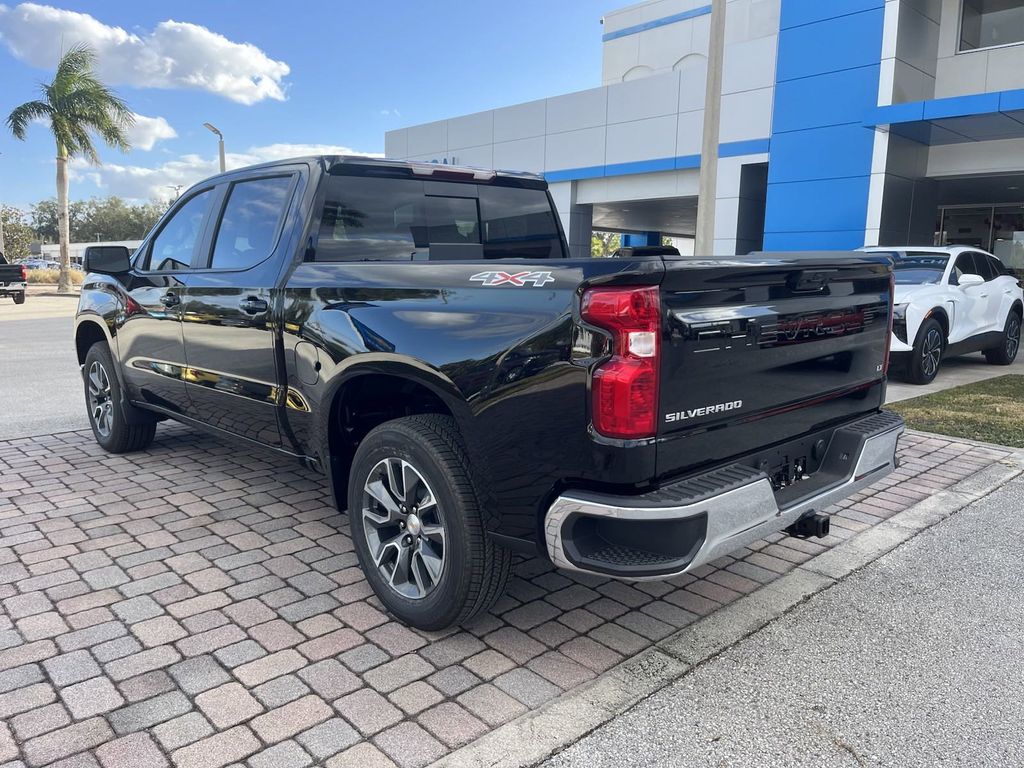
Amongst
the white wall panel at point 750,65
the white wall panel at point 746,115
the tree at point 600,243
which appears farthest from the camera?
the tree at point 600,243

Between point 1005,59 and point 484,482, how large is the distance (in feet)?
54.1

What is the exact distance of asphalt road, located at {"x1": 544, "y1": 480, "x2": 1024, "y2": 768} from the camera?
2408 mm

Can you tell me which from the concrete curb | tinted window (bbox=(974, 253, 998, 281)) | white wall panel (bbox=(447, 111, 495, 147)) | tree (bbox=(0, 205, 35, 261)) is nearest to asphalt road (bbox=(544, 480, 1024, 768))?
the concrete curb

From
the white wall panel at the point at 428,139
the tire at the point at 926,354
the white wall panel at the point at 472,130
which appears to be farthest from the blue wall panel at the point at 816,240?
the white wall panel at the point at 428,139

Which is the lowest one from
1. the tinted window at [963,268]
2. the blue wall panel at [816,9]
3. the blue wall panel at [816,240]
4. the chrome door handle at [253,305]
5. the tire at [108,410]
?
the tire at [108,410]

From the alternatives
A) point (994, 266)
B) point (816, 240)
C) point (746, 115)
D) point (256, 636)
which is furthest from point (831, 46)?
point (256, 636)

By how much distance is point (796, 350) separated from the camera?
3.01 meters

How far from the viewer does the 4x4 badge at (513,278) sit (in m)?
2.60

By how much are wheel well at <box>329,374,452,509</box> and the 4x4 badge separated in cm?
74

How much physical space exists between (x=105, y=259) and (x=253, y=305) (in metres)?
1.83

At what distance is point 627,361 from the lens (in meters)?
2.41

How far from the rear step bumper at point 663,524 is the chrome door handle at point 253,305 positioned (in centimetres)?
201

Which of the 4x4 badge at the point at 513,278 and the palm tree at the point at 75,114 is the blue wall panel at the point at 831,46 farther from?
the palm tree at the point at 75,114

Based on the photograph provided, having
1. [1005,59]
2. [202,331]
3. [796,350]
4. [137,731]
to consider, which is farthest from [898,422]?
[1005,59]
